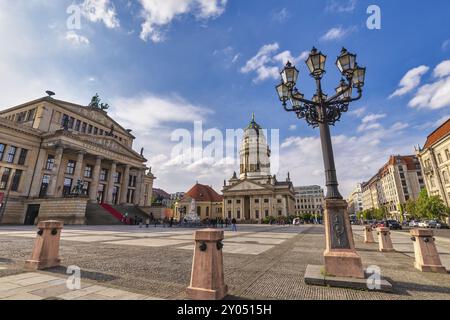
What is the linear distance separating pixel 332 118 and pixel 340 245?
3.97 meters

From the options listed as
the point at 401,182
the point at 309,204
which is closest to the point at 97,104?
the point at 401,182

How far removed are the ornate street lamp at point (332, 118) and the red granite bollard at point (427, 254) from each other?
10.8ft

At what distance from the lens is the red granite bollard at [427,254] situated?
6702mm

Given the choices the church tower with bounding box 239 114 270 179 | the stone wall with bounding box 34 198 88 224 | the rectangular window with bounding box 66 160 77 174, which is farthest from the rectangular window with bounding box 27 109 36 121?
the church tower with bounding box 239 114 270 179

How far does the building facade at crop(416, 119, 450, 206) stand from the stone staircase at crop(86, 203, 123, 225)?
184ft

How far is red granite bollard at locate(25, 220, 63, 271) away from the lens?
617 cm

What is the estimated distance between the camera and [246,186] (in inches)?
3344

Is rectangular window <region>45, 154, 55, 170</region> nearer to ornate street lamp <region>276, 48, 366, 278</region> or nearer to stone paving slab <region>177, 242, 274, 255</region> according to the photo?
stone paving slab <region>177, 242, 274, 255</region>

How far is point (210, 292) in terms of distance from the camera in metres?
4.05

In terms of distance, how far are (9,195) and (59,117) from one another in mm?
16114

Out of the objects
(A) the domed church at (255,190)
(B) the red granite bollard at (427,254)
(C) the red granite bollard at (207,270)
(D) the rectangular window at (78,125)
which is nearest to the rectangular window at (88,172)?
(D) the rectangular window at (78,125)

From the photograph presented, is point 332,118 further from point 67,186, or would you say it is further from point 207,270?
point 67,186
